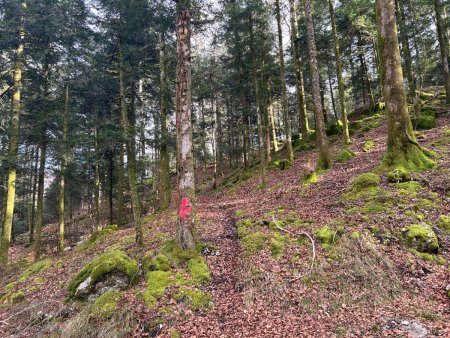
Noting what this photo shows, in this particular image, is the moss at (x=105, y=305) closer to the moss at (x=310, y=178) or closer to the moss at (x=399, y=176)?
the moss at (x=399, y=176)

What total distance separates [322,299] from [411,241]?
2.37m

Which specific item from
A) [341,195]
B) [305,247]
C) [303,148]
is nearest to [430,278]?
[305,247]

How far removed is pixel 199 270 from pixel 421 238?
4.76 meters

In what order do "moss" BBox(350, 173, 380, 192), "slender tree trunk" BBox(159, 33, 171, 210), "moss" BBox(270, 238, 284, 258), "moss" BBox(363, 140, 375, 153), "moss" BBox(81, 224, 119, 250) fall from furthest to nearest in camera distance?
"slender tree trunk" BBox(159, 33, 171, 210) → "moss" BBox(363, 140, 375, 153) → "moss" BBox(81, 224, 119, 250) → "moss" BBox(350, 173, 380, 192) → "moss" BBox(270, 238, 284, 258)

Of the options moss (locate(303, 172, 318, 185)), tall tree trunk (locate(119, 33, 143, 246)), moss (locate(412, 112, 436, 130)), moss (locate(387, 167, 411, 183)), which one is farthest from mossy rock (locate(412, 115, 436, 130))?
tall tree trunk (locate(119, 33, 143, 246))

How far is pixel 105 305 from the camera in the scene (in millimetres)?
5328

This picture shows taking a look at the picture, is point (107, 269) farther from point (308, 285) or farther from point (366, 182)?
point (366, 182)

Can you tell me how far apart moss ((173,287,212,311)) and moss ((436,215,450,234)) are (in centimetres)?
518

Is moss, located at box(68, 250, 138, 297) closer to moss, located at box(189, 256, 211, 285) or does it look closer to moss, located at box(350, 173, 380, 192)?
moss, located at box(189, 256, 211, 285)

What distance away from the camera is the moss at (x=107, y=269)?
6.11 m

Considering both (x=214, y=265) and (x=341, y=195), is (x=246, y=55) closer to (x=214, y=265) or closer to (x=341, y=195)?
(x=341, y=195)

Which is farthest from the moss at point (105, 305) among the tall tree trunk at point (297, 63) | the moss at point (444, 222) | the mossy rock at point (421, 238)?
the tall tree trunk at point (297, 63)

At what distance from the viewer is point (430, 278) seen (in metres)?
4.90

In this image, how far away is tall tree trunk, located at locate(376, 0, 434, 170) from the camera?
8.79 m
